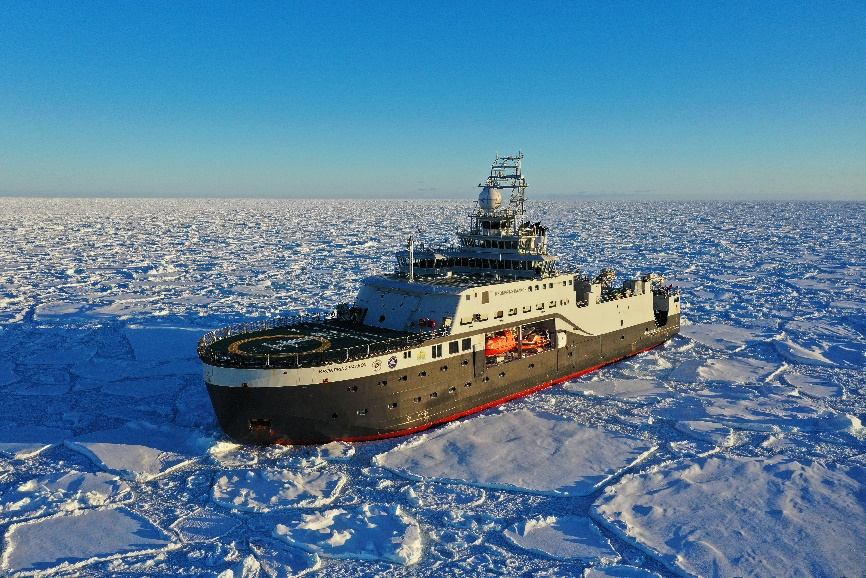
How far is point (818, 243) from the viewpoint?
247ft

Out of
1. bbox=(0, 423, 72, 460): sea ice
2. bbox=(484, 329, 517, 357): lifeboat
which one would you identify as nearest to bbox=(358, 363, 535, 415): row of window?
bbox=(484, 329, 517, 357): lifeboat

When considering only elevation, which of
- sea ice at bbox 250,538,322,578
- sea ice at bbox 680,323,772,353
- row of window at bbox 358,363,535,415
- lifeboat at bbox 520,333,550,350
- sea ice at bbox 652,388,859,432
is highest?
lifeboat at bbox 520,333,550,350

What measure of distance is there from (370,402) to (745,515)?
418 inches

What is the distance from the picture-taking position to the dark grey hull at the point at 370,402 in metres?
18.5

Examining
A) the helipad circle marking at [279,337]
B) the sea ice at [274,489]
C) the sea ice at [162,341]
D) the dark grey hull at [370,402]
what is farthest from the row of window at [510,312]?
the sea ice at [162,341]

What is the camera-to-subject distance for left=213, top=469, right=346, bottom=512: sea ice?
1545 cm

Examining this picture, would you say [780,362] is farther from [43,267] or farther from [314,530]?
[43,267]

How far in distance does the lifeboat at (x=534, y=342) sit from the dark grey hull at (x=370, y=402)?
19.1 inches

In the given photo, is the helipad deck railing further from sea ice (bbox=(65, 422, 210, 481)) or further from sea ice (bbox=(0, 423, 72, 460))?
sea ice (bbox=(0, 423, 72, 460))

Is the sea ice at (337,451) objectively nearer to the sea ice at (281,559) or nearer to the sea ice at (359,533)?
the sea ice at (359,533)

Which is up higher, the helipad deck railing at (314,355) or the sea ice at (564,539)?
the helipad deck railing at (314,355)

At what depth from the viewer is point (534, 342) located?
2417 centimetres

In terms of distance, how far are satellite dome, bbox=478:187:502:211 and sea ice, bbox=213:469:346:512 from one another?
46.6ft

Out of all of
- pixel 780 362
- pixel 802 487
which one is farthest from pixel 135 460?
pixel 780 362
